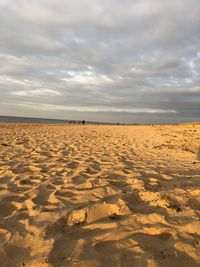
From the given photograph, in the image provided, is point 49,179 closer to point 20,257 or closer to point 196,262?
point 20,257

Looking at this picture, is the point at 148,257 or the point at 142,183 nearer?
the point at 148,257

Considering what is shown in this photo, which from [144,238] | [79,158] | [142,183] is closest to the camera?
[144,238]

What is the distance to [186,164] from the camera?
723 cm

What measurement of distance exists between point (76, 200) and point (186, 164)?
436 cm

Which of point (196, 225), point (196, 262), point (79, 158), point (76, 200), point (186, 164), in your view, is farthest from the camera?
point (79, 158)

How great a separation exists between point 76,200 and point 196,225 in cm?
192

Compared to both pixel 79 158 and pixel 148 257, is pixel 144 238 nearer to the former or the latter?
pixel 148 257

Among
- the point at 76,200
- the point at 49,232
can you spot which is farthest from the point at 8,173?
the point at 49,232

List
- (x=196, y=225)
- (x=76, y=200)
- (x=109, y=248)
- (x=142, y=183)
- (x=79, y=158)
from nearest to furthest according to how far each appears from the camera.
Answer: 1. (x=109, y=248)
2. (x=196, y=225)
3. (x=76, y=200)
4. (x=142, y=183)
5. (x=79, y=158)

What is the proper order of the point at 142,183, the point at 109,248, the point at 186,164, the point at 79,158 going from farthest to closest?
the point at 79,158 < the point at 186,164 < the point at 142,183 < the point at 109,248

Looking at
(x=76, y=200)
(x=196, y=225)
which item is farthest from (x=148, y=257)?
(x=76, y=200)

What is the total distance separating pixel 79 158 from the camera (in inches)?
305

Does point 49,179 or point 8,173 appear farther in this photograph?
point 8,173

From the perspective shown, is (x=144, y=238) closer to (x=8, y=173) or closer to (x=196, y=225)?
(x=196, y=225)
